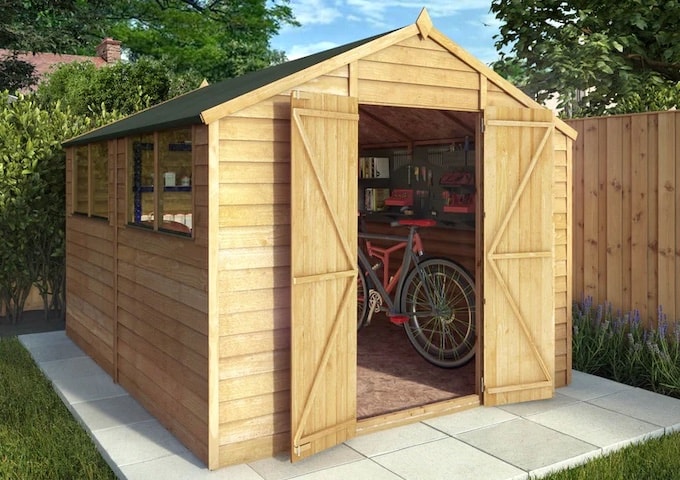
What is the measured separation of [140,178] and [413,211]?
289cm

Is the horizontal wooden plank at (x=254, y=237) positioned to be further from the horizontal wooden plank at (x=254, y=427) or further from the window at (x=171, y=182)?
the horizontal wooden plank at (x=254, y=427)

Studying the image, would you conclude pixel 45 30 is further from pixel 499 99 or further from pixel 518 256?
pixel 518 256

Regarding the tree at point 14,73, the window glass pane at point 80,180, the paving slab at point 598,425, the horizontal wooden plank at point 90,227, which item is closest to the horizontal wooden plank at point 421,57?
the paving slab at point 598,425

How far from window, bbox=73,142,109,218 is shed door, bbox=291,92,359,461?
8.94ft

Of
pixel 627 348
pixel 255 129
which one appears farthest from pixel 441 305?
pixel 255 129

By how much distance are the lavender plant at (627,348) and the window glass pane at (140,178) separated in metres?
3.69

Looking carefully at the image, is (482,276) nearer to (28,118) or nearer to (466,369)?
(466,369)

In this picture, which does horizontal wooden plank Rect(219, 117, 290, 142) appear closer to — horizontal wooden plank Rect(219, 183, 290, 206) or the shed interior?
horizontal wooden plank Rect(219, 183, 290, 206)

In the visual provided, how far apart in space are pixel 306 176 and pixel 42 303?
5953 mm

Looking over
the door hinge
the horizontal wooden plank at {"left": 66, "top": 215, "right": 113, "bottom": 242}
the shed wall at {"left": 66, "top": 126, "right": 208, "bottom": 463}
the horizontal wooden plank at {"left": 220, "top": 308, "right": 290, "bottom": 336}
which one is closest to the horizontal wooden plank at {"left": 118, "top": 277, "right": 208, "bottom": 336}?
the shed wall at {"left": 66, "top": 126, "right": 208, "bottom": 463}

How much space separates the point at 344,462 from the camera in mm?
4242

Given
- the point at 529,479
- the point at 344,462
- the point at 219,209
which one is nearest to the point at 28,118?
the point at 219,209

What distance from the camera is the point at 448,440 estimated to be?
4.58m

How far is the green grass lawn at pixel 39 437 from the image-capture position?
13.9 feet
